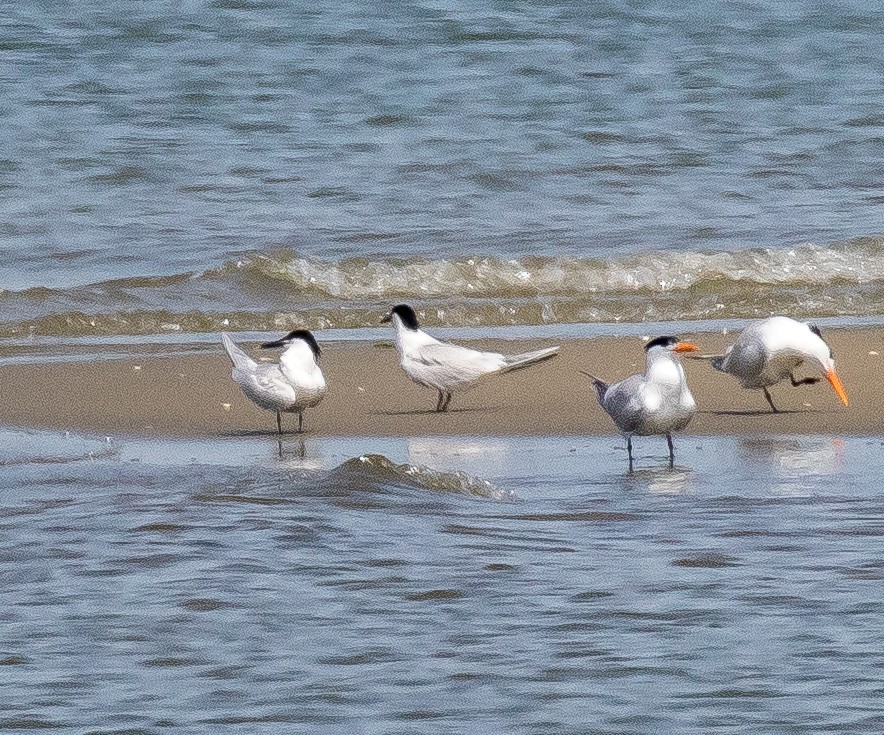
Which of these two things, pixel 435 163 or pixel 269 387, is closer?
pixel 269 387

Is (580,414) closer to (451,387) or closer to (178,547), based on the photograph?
(451,387)

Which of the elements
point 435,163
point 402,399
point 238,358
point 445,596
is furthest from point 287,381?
point 435,163

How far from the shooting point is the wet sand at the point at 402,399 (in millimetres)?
7520

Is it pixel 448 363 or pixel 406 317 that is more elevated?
pixel 406 317

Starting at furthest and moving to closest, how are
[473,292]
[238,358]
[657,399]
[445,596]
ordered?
[473,292]
[238,358]
[657,399]
[445,596]

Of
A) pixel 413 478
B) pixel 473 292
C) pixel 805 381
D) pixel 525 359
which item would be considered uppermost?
pixel 473 292

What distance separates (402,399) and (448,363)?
1.54 feet

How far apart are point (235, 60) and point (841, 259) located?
7968 millimetres

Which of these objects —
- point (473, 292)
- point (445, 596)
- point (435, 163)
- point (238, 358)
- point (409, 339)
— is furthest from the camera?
point (435, 163)

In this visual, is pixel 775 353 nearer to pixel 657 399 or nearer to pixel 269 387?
pixel 657 399

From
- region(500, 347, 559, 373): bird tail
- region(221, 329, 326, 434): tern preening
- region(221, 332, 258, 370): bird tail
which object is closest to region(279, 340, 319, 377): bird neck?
region(221, 329, 326, 434): tern preening

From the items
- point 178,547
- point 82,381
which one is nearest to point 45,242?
point 82,381

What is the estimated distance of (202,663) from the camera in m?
4.21

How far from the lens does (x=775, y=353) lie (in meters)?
7.50
